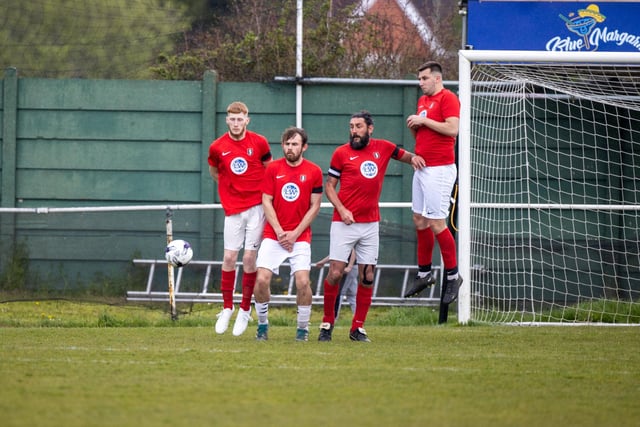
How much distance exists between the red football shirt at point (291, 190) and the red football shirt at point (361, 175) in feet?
0.71

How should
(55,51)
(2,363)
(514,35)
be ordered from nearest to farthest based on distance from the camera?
(2,363) → (514,35) → (55,51)

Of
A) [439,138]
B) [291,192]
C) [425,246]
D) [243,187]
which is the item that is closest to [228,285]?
[243,187]

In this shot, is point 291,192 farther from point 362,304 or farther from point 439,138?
point 439,138

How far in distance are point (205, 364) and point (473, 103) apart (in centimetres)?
779

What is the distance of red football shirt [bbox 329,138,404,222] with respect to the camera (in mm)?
8805

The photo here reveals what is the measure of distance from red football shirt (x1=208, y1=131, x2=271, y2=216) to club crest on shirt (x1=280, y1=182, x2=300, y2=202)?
793 millimetres

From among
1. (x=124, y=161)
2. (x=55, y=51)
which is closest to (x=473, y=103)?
(x=124, y=161)

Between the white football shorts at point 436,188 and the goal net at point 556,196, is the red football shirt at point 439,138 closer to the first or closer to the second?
the white football shorts at point 436,188

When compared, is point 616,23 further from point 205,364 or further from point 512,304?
point 205,364

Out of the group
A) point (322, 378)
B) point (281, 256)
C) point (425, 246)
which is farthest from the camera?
point (425, 246)

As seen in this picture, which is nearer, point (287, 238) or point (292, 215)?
point (287, 238)

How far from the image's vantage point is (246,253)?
9.59 metres

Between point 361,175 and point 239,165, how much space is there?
4.18ft

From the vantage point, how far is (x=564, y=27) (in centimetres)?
1239
